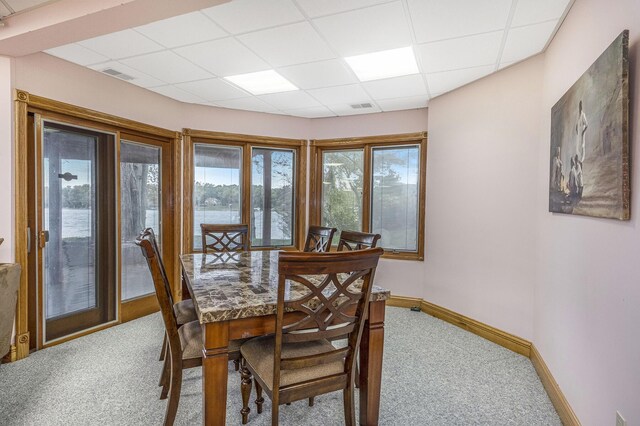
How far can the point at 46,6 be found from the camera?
7.33 ft

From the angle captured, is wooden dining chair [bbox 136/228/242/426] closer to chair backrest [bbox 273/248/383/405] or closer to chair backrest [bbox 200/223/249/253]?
chair backrest [bbox 273/248/383/405]

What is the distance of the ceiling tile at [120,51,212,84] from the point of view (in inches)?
116

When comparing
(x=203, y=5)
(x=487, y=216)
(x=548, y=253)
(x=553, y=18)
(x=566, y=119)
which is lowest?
(x=548, y=253)

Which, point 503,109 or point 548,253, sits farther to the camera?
point 503,109

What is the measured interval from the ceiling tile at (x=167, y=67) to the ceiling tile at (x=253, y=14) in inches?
32.2

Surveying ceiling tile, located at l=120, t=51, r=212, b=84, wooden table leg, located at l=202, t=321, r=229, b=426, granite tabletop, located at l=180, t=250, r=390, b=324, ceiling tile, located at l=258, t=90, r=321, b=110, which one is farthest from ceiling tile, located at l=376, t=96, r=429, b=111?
wooden table leg, located at l=202, t=321, r=229, b=426

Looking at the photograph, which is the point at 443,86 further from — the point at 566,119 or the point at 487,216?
the point at 566,119

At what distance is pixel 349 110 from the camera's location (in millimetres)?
4520

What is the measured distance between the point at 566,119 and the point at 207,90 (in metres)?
3.39

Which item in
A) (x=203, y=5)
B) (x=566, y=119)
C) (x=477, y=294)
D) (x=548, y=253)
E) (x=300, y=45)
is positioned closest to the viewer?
(x=203, y=5)

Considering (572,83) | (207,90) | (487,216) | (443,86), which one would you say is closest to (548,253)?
(487,216)

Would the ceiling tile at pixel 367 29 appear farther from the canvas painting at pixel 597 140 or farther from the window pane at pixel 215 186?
the window pane at pixel 215 186

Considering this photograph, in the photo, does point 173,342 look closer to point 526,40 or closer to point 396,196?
point 526,40

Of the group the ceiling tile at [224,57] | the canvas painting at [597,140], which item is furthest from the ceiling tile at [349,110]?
the canvas painting at [597,140]
